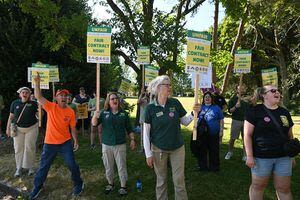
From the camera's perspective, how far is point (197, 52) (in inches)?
254

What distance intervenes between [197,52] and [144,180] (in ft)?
10.4

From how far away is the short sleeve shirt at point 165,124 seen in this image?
5.70m

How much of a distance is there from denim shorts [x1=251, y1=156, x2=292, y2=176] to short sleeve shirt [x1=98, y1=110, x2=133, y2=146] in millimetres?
2744

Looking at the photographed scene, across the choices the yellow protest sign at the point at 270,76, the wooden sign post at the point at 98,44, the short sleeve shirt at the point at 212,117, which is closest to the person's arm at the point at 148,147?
the wooden sign post at the point at 98,44

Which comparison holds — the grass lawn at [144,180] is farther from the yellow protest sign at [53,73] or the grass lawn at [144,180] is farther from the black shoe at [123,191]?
the yellow protest sign at [53,73]

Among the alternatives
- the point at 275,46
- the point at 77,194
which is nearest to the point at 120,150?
the point at 77,194

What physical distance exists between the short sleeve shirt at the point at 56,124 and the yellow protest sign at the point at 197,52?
2584mm

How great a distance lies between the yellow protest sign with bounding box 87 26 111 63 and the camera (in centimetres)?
708

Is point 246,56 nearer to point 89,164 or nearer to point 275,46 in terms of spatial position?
point 89,164

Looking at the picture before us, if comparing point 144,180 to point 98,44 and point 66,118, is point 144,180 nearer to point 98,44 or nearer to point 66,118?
point 66,118

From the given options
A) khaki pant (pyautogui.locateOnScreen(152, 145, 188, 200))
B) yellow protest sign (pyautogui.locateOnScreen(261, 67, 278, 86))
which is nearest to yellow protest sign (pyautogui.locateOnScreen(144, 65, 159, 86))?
yellow protest sign (pyautogui.locateOnScreen(261, 67, 278, 86))

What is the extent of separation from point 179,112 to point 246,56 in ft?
15.0

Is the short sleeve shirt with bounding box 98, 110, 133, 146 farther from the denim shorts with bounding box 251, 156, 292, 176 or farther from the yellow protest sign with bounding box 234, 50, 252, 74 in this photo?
the yellow protest sign with bounding box 234, 50, 252, 74

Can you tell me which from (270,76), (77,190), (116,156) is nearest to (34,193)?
(77,190)
